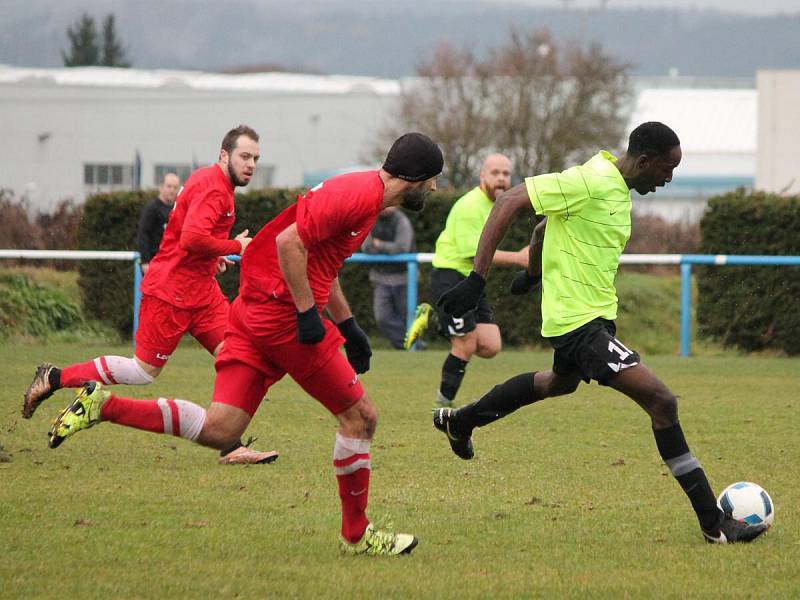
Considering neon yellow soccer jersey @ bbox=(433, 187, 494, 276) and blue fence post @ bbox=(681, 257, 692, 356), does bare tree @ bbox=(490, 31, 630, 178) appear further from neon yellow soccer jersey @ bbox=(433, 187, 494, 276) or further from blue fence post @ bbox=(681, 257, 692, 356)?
neon yellow soccer jersey @ bbox=(433, 187, 494, 276)

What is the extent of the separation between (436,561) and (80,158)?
43241 millimetres

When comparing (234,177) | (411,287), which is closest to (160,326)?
(234,177)

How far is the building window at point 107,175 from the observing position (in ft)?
158

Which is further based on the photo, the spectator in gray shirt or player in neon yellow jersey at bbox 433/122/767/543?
the spectator in gray shirt

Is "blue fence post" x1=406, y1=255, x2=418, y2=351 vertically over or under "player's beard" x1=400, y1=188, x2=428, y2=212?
under

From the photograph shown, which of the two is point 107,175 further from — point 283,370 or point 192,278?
point 283,370

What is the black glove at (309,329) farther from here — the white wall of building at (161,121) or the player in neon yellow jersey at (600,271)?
the white wall of building at (161,121)

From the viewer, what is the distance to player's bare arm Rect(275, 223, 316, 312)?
5.98 metres

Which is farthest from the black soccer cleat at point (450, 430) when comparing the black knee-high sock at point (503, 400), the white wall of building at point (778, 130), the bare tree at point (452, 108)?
the bare tree at point (452, 108)

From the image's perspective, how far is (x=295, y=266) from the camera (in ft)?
19.6

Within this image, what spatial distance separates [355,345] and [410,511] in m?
1.04

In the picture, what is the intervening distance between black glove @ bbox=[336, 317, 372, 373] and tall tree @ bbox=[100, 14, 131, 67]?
101 m

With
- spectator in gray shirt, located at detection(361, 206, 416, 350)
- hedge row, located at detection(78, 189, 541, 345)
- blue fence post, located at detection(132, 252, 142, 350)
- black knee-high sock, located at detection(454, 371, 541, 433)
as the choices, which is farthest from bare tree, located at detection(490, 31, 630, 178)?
black knee-high sock, located at detection(454, 371, 541, 433)

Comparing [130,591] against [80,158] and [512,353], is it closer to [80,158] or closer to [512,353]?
[512,353]
